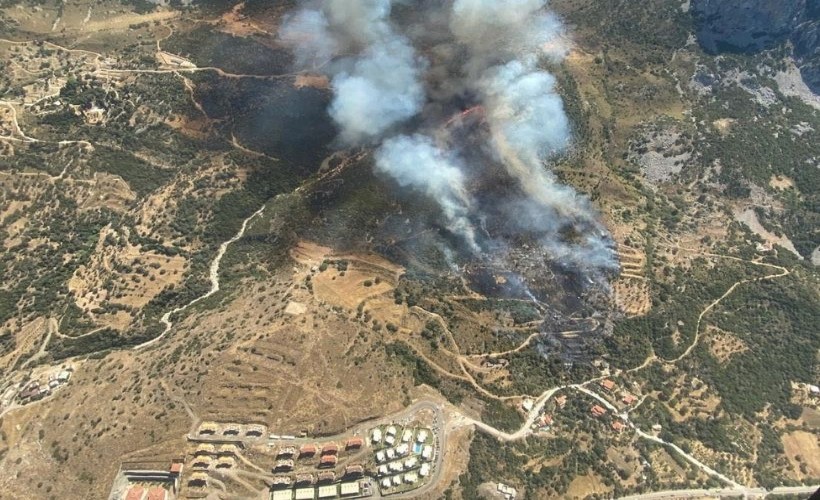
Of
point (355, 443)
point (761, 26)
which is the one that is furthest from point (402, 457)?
point (761, 26)

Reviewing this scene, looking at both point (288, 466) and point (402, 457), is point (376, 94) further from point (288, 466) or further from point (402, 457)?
point (288, 466)

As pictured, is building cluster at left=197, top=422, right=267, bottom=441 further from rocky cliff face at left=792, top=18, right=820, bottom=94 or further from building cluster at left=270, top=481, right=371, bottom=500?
rocky cliff face at left=792, top=18, right=820, bottom=94

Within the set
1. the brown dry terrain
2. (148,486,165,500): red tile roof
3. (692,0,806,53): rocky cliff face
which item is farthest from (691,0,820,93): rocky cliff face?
(148,486,165,500): red tile roof

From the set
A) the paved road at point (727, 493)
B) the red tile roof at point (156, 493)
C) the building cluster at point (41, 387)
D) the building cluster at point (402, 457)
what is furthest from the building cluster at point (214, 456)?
the paved road at point (727, 493)

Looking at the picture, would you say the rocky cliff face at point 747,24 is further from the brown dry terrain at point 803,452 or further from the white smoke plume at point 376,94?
the brown dry terrain at point 803,452

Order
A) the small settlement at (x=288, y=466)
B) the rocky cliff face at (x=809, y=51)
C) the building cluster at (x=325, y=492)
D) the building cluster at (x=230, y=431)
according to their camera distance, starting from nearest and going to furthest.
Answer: the building cluster at (x=325, y=492), the small settlement at (x=288, y=466), the building cluster at (x=230, y=431), the rocky cliff face at (x=809, y=51)

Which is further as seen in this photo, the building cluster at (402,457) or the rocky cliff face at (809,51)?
the rocky cliff face at (809,51)
